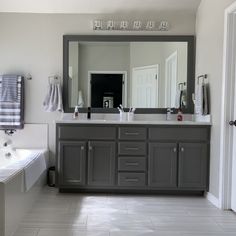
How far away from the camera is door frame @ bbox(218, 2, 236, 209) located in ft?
11.0

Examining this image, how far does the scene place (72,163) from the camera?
13.0 feet

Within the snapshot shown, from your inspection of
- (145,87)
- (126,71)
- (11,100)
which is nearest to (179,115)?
(145,87)

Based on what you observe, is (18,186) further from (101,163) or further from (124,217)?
(101,163)

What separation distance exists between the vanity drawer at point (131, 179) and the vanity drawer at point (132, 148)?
0.25m

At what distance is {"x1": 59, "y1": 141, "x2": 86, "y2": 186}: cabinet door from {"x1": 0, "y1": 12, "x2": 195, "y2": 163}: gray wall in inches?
25.0

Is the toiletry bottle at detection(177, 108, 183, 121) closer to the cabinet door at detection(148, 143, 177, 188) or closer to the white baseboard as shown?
the cabinet door at detection(148, 143, 177, 188)

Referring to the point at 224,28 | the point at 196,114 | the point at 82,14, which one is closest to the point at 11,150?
the point at 82,14

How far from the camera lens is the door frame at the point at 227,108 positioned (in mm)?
3348

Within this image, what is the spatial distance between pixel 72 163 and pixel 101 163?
342mm

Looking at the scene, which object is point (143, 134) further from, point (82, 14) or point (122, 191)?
point (82, 14)

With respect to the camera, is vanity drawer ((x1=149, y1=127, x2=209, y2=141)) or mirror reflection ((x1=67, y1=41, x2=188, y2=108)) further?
mirror reflection ((x1=67, y1=41, x2=188, y2=108))

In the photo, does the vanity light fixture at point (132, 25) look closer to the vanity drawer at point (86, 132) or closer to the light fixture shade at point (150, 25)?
the light fixture shade at point (150, 25)

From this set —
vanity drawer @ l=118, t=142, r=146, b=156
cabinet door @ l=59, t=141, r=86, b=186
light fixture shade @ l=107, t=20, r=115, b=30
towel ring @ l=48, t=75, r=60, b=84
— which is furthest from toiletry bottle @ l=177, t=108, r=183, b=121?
towel ring @ l=48, t=75, r=60, b=84

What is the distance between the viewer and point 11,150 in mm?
4199
